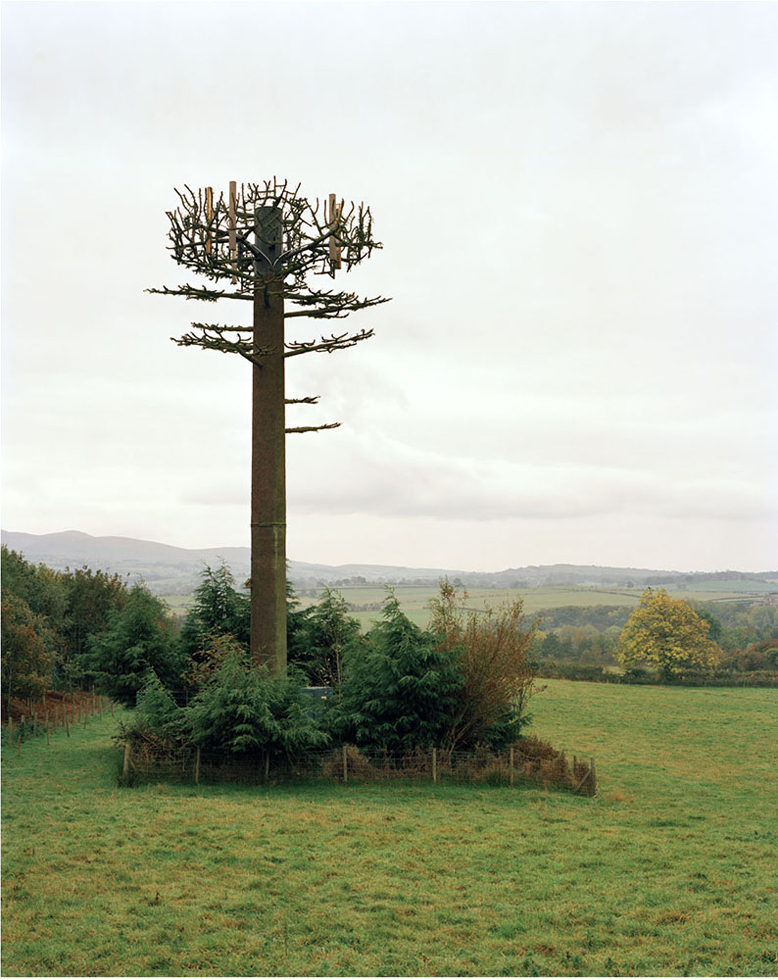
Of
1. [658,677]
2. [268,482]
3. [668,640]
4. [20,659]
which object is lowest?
[658,677]

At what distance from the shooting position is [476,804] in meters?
17.2

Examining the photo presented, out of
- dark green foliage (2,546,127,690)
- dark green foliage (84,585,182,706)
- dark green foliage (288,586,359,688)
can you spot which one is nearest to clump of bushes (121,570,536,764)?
dark green foliage (84,585,182,706)

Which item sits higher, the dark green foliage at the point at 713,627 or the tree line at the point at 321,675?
the tree line at the point at 321,675

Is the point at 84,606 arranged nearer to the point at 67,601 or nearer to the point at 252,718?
the point at 67,601

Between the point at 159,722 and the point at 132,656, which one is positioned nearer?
the point at 159,722

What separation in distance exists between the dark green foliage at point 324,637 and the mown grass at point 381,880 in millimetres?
6165

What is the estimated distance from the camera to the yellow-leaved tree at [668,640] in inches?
2221

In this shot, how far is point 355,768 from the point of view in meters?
19.0

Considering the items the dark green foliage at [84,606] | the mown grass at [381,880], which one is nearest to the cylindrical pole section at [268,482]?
the mown grass at [381,880]

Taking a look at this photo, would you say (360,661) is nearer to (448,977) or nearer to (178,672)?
(178,672)

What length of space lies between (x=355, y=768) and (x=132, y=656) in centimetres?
814

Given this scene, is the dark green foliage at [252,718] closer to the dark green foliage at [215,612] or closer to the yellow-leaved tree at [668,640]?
the dark green foliage at [215,612]

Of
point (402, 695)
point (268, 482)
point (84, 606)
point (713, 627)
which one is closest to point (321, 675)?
point (402, 695)

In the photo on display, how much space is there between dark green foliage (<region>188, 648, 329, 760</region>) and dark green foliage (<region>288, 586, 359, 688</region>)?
4992 millimetres
